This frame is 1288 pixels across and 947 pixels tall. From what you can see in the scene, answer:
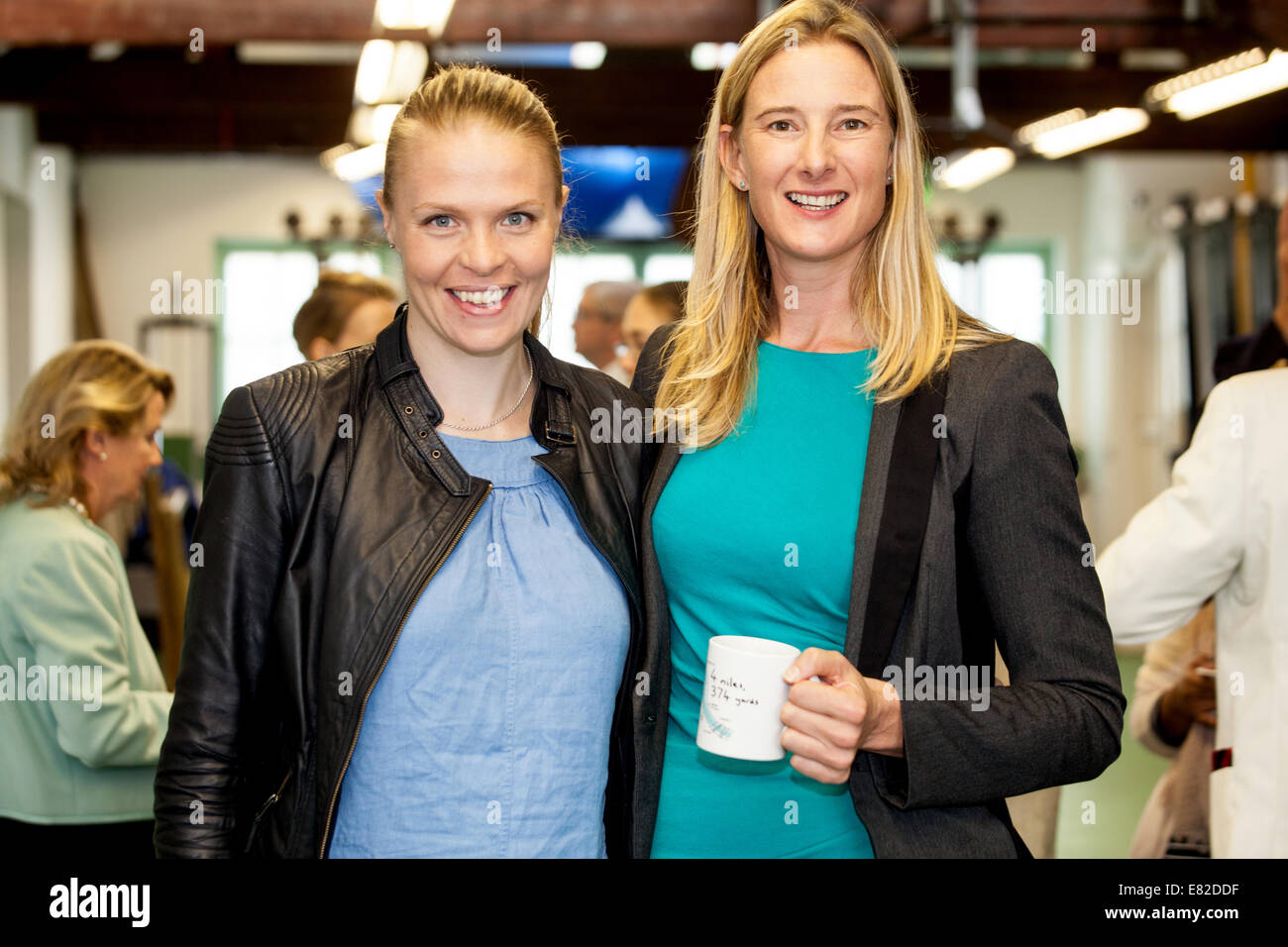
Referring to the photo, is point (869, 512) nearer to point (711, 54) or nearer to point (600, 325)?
point (600, 325)

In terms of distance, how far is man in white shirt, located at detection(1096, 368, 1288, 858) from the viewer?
2.16 meters

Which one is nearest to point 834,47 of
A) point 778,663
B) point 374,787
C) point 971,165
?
point 778,663

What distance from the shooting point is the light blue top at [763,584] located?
1.66 m

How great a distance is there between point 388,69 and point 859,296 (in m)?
5.09

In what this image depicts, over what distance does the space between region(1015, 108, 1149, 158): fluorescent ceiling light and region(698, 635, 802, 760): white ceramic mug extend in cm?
589

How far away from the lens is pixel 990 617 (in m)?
1.61

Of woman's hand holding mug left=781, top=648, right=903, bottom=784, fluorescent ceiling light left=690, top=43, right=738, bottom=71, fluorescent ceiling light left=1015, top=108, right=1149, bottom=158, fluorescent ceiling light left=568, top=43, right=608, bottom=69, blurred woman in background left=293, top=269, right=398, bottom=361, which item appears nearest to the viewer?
woman's hand holding mug left=781, top=648, right=903, bottom=784

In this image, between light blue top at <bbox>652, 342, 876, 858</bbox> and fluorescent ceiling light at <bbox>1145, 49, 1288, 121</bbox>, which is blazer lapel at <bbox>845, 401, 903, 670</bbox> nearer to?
light blue top at <bbox>652, 342, 876, 858</bbox>

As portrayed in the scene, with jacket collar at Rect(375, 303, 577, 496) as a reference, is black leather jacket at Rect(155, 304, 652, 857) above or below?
below

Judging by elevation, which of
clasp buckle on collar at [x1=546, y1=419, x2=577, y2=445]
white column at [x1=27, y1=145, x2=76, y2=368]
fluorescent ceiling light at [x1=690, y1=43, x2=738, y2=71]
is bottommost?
clasp buckle on collar at [x1=546, y1=419, x2=577, y2=445]

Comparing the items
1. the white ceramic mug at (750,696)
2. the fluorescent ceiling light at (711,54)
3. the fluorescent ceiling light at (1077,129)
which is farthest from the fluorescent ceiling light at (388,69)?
the white ceramic mug at (750,696)

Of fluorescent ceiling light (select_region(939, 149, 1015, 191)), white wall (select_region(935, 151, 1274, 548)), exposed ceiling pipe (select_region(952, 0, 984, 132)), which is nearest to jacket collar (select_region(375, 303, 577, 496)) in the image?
exposed ceiling pipe (select_region(952, 0, 984, 132))
